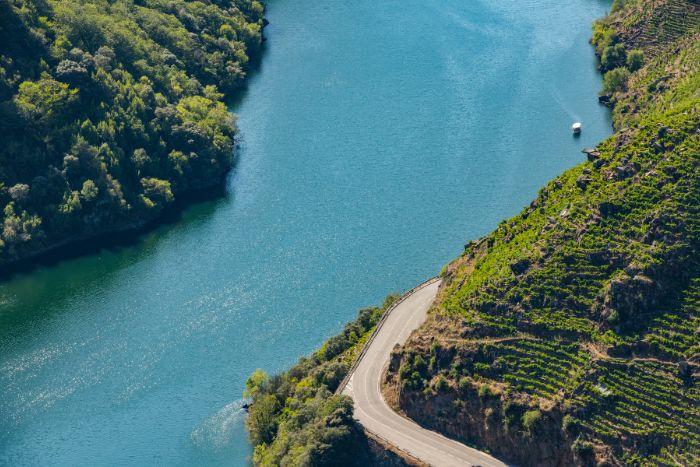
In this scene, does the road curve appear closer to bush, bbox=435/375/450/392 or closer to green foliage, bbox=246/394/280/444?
bush, bbox=435/375/450/392

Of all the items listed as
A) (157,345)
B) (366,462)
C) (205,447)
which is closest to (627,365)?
(366,462)

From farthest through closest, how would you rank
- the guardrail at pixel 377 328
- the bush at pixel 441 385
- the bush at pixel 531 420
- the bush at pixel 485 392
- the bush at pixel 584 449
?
the guardrail at pixel 377 328 → the bush at pixel 441 385 → the bush at pixel 485 392 → the bush at pixel 531 420 → the bush at pixel 584 449

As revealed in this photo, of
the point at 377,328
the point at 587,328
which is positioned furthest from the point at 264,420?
the point at 587,328

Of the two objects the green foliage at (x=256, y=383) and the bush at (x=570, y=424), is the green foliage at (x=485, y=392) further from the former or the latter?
the green foliage at (x=256, y=383)

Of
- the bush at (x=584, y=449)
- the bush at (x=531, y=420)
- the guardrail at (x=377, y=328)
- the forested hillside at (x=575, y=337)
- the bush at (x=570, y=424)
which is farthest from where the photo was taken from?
the guardrail at (x=377, y=328)

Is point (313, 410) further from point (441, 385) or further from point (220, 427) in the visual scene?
point (220, 427)

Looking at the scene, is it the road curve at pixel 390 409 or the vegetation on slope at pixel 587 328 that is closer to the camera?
the vegetation on slope at pixel 587 328

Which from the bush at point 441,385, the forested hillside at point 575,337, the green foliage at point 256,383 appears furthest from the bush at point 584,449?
the green foliage at point 256,383
